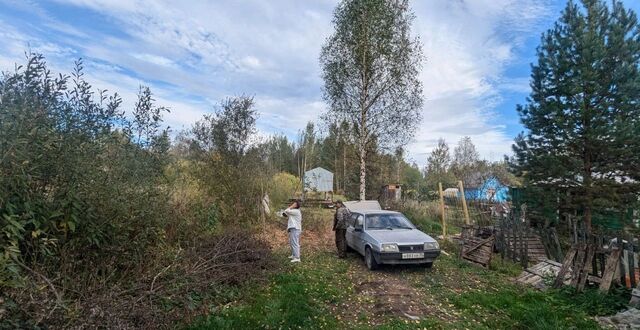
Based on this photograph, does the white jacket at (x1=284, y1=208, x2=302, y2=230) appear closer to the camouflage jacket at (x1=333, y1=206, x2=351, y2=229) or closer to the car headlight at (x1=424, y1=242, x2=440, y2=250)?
the camouflage jacket at (x1=333, y1=206, x2=351, y2=229)

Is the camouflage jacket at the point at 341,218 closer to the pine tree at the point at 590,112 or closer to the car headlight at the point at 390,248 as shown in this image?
the car headlight at the point at 390,248

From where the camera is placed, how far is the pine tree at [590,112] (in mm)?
12242

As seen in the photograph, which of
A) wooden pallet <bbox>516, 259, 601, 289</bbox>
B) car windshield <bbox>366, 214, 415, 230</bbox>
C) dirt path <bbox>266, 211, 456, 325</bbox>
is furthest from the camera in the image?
car windshield <bbox>366, 214, 415, 230</bbox>

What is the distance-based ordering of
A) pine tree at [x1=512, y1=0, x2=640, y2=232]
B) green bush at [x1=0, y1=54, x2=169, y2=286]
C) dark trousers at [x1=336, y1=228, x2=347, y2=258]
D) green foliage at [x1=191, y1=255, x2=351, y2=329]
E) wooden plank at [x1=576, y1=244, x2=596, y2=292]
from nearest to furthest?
1. green bush at [x1=0, y1=54, x2=169, y2=286]
2. green foliage at [x1=191, y1=255, x2=351, y2=329]
3. wooden plank at [x1=576, y1=244, x2=596, y2=292]
4. dark trousers at [x1=336, y1=228, x2=347, y2=258]
5. pine tree at [x1=512, y1=0, x2=640, y2=232]

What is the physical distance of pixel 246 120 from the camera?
44.8 ft

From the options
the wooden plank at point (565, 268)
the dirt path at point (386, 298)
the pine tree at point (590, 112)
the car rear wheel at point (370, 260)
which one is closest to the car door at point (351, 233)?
the dirt path at point (386, 298)

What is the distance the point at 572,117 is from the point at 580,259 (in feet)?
25.8

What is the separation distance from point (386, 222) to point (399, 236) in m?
1.06

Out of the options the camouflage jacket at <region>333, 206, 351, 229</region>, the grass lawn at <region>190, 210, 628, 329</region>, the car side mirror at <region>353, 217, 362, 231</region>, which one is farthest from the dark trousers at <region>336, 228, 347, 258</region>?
the grass lawn at <region>190, 210, 628, 329</region>

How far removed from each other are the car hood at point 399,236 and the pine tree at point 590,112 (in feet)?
22.3

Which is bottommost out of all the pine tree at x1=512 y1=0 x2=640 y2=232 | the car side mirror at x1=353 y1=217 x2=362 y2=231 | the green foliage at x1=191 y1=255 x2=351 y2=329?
the green foliage at x1=191 y1=255 x2=351 y2=329

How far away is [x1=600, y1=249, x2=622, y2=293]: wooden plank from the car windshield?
4466 mm

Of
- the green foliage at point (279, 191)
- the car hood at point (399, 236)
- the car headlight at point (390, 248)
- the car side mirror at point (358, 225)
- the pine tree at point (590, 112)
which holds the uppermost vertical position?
the pine tree at point (590, 112)

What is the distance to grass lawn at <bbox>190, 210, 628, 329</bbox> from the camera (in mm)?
5379
